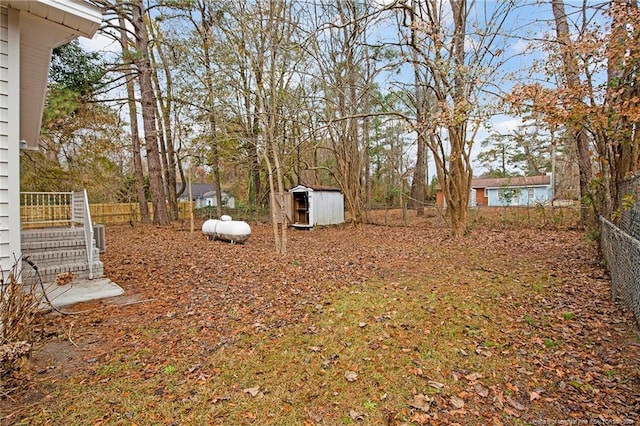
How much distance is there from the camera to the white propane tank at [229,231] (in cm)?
992

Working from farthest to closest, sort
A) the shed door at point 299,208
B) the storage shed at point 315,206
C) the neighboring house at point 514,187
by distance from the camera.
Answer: the neighboring house at point 514,187 → the shed door at point 299,208 → the storage shed at point 315,206

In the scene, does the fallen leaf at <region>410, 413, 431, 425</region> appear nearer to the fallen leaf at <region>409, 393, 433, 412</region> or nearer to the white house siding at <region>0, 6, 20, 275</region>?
the fallen leaf at <region>409, 393, 433, 412</region>

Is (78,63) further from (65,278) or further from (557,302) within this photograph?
(557,302)

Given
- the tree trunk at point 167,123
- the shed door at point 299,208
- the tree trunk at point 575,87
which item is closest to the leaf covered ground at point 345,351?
the tree trunk at point 575,87

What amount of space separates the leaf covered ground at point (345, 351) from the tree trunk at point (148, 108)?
8.77 m

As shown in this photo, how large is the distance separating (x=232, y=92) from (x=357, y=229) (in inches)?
272

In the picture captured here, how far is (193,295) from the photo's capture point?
16.5ft

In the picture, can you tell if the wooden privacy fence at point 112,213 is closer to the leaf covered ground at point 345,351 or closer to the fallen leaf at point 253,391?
the leaf covered ground at point 345,351

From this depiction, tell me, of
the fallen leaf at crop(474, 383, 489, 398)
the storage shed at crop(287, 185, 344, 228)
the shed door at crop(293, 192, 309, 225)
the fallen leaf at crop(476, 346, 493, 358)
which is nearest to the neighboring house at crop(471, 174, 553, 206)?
the storage shed at crop(287, 185, 344, 228)

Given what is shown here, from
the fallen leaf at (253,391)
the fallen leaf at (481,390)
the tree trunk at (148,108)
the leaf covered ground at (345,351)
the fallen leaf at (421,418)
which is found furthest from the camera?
the tree trunk at (148,108)

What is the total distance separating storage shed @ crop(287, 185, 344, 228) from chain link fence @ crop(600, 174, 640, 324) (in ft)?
32.4

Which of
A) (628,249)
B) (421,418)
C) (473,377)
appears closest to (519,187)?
(628,249)

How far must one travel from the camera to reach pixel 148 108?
12.6 metres

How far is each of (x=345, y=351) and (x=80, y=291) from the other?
172 inches
